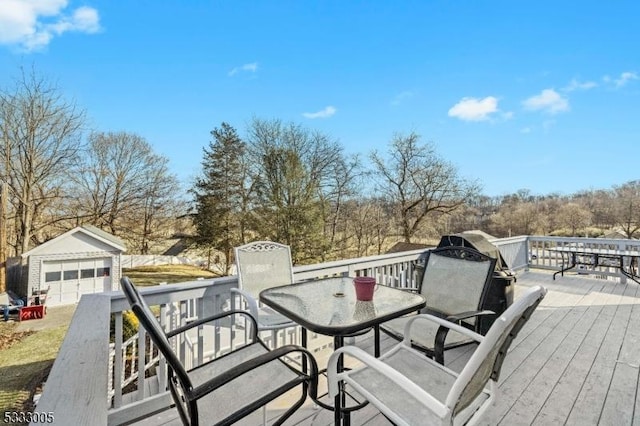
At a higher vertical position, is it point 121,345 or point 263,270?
point 263,270

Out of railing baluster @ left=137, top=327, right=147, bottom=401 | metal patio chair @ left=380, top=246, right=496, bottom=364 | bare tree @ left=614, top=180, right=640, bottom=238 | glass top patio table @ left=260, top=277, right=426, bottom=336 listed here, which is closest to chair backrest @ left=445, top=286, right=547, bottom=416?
glass top patio table @ left=260, top=277, right=426, bottom=336

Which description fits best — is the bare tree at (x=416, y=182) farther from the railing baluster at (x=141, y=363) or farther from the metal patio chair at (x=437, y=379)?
the railing baluster at (x=141, y=363)

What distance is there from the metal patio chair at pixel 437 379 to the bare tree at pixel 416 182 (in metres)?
15.4

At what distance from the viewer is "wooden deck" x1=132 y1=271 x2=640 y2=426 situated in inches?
82.5

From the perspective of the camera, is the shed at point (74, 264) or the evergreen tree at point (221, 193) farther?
the evergreen tree at point (221, 193)

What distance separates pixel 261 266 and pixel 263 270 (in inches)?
1.7

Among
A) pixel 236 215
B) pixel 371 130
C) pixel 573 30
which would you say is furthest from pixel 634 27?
pixel 236 215

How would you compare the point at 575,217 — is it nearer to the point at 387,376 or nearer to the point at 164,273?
the point at 387,376

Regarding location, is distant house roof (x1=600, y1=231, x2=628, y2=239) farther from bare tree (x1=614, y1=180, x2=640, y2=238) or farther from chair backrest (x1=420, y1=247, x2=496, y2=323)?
chair backrest (x1=420, y1=247, x2=496, y2=323)

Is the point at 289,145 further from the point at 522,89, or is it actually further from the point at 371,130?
the point at 522,89

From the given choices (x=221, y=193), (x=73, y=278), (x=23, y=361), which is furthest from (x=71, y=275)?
(x=221, y=193)

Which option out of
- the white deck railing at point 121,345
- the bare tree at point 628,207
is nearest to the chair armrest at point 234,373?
the white deck railing at point 121,345

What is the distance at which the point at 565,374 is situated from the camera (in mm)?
2674

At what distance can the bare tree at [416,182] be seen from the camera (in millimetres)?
16000
